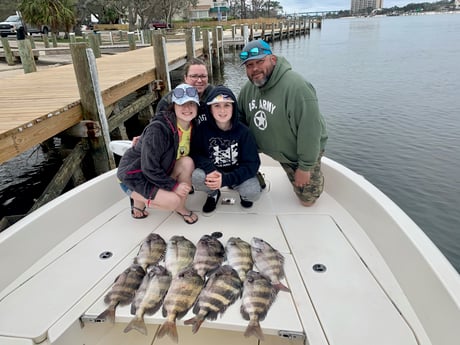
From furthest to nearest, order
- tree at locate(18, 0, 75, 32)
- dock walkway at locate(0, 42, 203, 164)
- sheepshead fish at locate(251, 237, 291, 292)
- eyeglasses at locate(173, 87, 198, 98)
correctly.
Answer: tree at locate(18, 0, 75, 32) < dock walkway at locate(0, 42, 203, 164) < eyeglasses at locate(173, 87, 198, 98) < sheepshead fish at locate(251, 237, 291, 292)

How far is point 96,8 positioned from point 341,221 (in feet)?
165

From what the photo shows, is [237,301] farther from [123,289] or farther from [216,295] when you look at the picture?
[123,289]

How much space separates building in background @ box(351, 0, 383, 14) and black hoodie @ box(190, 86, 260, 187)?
19633 centimetres

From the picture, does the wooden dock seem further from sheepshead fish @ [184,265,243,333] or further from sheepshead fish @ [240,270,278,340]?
sheepshead fish @ [240,270,278,340]

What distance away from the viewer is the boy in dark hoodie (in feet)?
9.32

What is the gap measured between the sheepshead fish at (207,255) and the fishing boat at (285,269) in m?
0.18

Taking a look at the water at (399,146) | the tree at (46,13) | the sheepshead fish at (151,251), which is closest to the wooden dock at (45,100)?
the water at (399,146)

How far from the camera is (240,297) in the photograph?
198 centimetres

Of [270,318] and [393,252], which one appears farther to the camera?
[393,252]

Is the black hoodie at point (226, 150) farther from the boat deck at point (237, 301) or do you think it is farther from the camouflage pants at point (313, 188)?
the camouflage pants at point (313, 188)

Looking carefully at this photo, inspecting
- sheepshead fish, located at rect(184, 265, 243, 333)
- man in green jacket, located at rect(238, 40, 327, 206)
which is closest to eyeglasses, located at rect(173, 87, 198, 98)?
man in green jacket, located at rect(238, 40, 327, 206)

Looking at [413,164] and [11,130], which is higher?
[11,130]

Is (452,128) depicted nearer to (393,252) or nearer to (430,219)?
(430,219)

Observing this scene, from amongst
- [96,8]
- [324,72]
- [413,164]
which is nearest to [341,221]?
[413,164]
